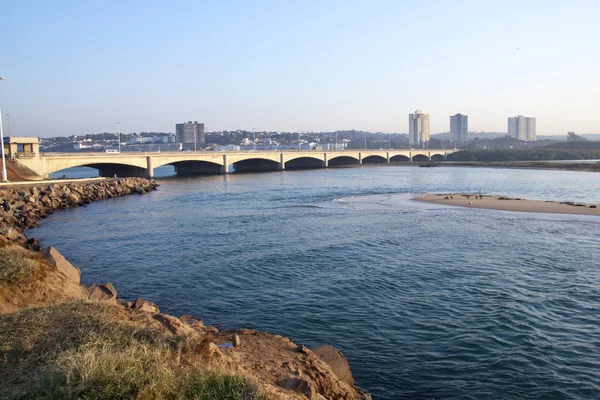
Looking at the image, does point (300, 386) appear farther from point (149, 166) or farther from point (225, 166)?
point (225, 166)

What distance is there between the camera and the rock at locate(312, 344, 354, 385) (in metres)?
10.1

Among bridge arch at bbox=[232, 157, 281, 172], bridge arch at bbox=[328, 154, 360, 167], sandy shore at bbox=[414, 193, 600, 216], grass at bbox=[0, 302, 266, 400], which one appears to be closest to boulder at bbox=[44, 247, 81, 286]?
grass at bbox=[0, 302, 266, 400]

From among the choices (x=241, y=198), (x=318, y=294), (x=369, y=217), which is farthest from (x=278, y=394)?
(x=241, y=198)

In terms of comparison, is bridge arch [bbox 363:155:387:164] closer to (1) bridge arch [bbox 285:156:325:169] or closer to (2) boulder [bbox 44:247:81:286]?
(1) bridge arch [bbox 285:156:325:169]

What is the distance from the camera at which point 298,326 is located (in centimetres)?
1354

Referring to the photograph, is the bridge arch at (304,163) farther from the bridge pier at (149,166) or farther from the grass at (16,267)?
the grass at (16,267)

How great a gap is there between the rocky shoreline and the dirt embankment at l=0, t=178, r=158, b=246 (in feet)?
34.4

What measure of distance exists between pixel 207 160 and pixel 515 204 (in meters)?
60.9

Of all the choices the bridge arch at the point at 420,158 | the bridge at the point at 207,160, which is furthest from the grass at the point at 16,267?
the bridge arch at the point at 420,158

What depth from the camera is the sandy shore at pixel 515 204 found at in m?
37.5

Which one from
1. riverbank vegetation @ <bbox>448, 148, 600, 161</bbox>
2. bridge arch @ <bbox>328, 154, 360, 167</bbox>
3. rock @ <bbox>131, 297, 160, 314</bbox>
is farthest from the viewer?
riverbank vegetation @ <bbox>448, 148, 600, 161</bbox>

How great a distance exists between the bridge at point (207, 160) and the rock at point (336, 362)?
5670cm

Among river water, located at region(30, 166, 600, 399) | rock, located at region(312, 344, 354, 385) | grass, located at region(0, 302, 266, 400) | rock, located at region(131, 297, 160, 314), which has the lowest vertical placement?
river water, located at region(30, 166, 600, 399)

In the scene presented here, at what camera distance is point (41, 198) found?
41438mm
